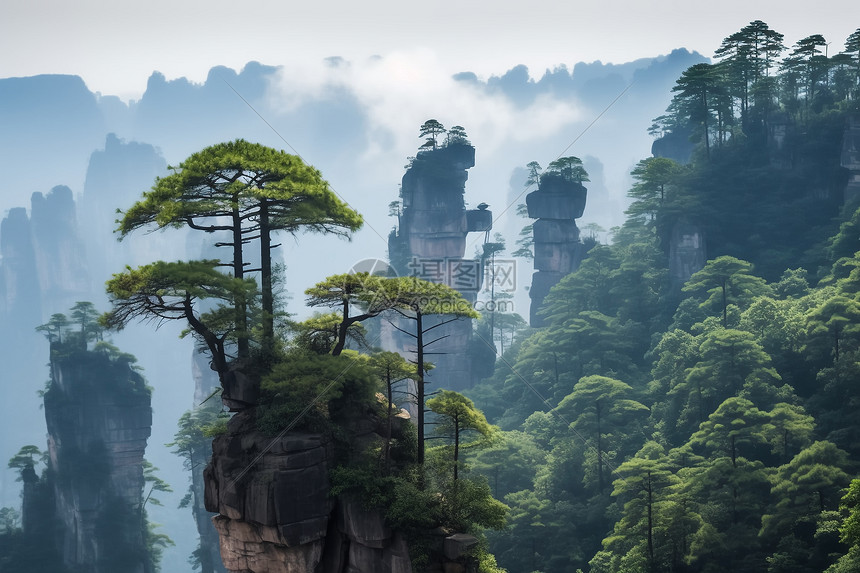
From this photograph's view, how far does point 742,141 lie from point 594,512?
28.1 m

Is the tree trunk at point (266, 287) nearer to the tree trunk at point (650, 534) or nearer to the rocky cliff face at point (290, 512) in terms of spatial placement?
the rocky cliff face at point (290, 512)

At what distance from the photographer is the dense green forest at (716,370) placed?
2916 centimetres

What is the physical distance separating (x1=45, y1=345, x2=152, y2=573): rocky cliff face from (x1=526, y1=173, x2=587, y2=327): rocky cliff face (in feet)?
98.2

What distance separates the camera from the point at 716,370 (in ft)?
118

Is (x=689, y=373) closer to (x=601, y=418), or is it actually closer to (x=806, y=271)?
(x=601, y=418)

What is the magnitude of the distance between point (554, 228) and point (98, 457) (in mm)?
35463

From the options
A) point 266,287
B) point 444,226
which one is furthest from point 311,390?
point 444,226

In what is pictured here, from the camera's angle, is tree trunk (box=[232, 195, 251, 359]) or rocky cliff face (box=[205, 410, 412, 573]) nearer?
rocky cliff face (box=[205, 410, 412, 573])

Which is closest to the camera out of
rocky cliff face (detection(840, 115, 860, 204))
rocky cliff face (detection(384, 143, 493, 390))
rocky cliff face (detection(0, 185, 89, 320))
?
rocky cliff face (detection(840, 115, 860, 204))

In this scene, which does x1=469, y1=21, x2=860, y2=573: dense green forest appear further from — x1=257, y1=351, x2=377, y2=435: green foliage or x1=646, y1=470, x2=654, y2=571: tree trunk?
x1=257, y1=351, x2=377, y2=435: green foliage

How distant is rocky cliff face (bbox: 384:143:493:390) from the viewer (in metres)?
64.6

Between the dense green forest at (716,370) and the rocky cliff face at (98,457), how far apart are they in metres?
23.5

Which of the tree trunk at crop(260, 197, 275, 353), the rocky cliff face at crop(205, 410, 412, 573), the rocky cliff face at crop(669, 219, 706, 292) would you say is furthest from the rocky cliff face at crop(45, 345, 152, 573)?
the tree trunk at crop(260, 197, 275, 353)

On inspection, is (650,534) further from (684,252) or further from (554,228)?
(554,228)
